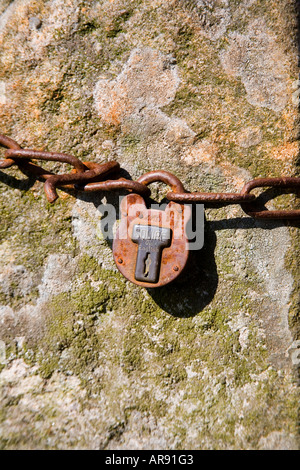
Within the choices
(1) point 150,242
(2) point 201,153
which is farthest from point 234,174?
(1) point 150,242

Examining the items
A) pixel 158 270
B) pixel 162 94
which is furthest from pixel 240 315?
pixel 162 94

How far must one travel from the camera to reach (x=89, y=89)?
88 cm

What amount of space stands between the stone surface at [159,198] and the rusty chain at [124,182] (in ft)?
0.20

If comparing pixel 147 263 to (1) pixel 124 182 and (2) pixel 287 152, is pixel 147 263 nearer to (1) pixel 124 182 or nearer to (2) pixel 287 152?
(1) pixel 124 182

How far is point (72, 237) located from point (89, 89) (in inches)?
14.5

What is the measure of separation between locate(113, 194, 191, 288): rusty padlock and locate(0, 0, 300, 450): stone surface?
88 mm

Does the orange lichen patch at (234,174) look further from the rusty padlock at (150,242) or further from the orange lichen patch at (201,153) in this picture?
the rusty padlock at (150,242)

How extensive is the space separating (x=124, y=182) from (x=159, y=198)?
0.42 feet

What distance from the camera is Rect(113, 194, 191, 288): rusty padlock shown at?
790 millimetres

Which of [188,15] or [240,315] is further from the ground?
[188,15]

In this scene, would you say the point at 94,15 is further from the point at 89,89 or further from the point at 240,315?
the point at 240,315

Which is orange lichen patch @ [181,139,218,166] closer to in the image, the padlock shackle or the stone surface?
the stone surface

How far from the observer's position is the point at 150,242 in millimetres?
792

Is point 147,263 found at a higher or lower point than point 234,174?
lower
